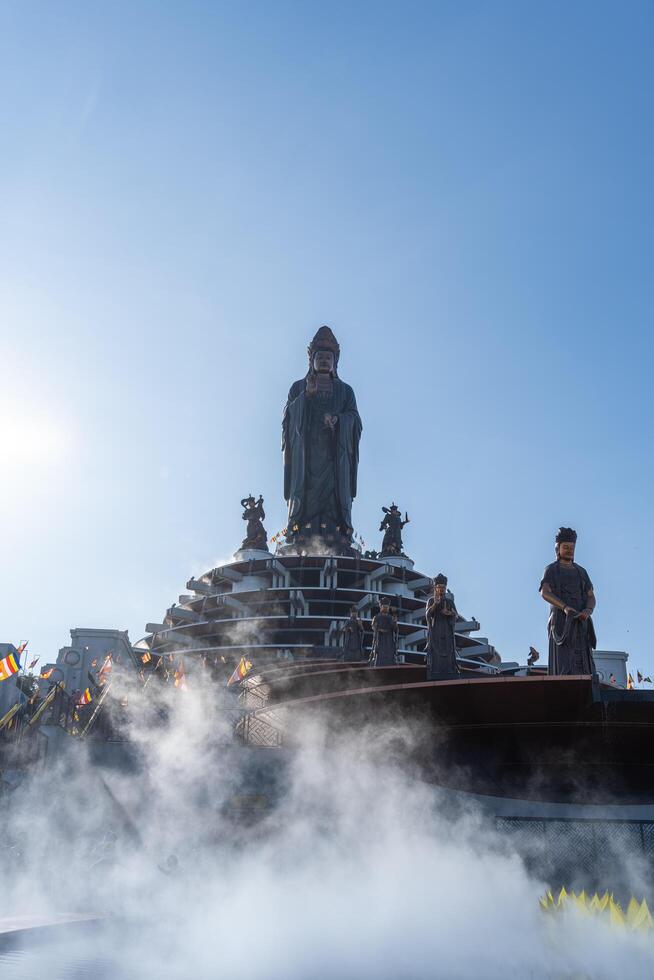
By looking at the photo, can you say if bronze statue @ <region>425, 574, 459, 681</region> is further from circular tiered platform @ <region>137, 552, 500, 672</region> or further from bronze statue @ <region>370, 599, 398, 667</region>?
circular tiered platform @ <region>137, 552, 500, 672</region>

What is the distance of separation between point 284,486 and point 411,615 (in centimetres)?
805

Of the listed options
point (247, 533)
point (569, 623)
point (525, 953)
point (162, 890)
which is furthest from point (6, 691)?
point (247, 533)

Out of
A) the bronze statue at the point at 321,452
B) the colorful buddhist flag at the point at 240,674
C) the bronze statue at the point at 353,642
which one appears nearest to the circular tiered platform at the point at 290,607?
the bronze statue at the point at 321,452

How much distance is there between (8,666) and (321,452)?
1929 cm

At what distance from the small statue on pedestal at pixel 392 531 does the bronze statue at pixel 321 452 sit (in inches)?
123

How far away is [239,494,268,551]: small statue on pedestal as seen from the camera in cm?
3547

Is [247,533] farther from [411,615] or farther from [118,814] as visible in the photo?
[118,814]

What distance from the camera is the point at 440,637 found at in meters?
12.3

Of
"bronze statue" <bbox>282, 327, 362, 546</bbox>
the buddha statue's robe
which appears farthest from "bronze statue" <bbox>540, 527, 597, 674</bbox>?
the buddha statue's robe

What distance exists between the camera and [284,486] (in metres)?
35.3

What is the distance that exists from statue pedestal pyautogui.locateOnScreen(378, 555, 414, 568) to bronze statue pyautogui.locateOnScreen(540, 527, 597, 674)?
23.2 m

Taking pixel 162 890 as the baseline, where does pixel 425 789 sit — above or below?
above

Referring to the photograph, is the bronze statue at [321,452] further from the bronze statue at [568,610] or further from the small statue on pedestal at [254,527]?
the bronze statue at [568,610]

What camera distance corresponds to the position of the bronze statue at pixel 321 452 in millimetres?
34125
